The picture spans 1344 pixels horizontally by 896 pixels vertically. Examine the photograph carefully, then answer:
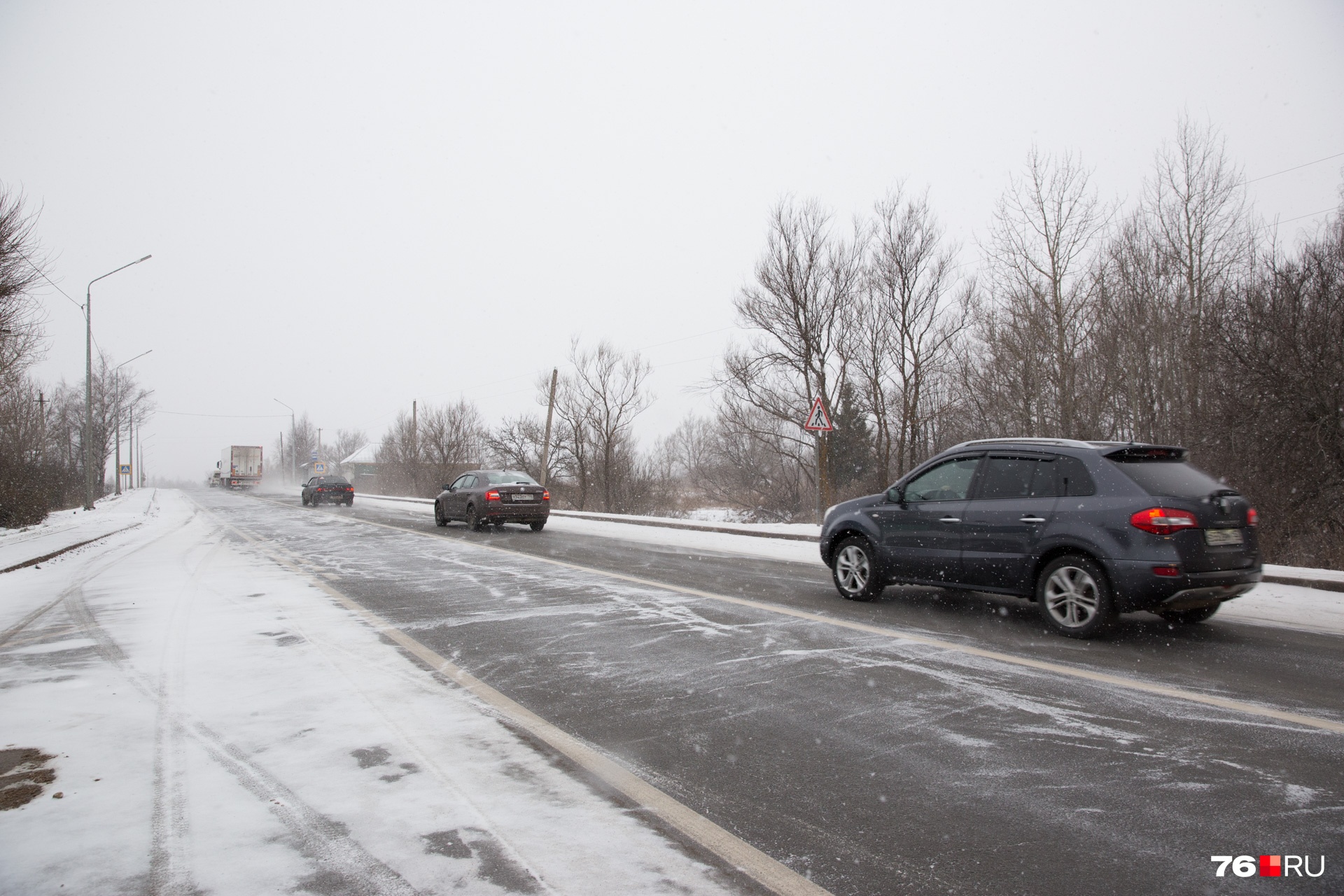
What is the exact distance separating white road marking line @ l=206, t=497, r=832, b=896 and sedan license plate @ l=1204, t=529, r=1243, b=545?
4990 mm

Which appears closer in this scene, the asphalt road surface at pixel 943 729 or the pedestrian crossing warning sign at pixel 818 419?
the asphalt road surface at pixel 943 729

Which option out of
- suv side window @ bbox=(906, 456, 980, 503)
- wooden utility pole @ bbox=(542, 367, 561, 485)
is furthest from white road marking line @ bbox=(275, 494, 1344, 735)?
wooden utility pole @ bbox=(542, 367, 561, 485)

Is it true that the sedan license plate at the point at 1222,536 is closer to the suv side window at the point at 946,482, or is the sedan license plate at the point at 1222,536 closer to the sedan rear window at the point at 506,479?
the suv side window at the point at 946,482

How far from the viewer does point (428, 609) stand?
7.83 meters

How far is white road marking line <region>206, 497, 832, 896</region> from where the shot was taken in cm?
252

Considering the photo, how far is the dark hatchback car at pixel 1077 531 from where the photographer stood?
5.82 m

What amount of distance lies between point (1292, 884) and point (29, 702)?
20.4ft

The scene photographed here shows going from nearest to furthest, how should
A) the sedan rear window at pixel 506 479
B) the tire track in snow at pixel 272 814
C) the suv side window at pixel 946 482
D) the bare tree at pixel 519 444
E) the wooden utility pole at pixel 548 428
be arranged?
the tire track in snow at pixel 272 814 → the suv side window at pixel 946 482 → the sedan rear window at pixel 506 479 → the wooden utility pole at pixel 548 428 → the bare tree at pixel 519 444

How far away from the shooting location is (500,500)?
18.5 m

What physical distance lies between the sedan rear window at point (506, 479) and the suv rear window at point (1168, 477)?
14803 millimetres

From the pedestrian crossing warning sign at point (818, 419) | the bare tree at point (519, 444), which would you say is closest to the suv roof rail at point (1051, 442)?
the pedestrian crossing warning sign at point (818, 419)

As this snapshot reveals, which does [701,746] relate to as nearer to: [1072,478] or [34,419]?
[1072,478]

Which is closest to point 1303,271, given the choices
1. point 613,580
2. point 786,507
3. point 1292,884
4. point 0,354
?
point 613,580

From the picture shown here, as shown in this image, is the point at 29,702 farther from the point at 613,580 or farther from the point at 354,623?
the point at 613,580
